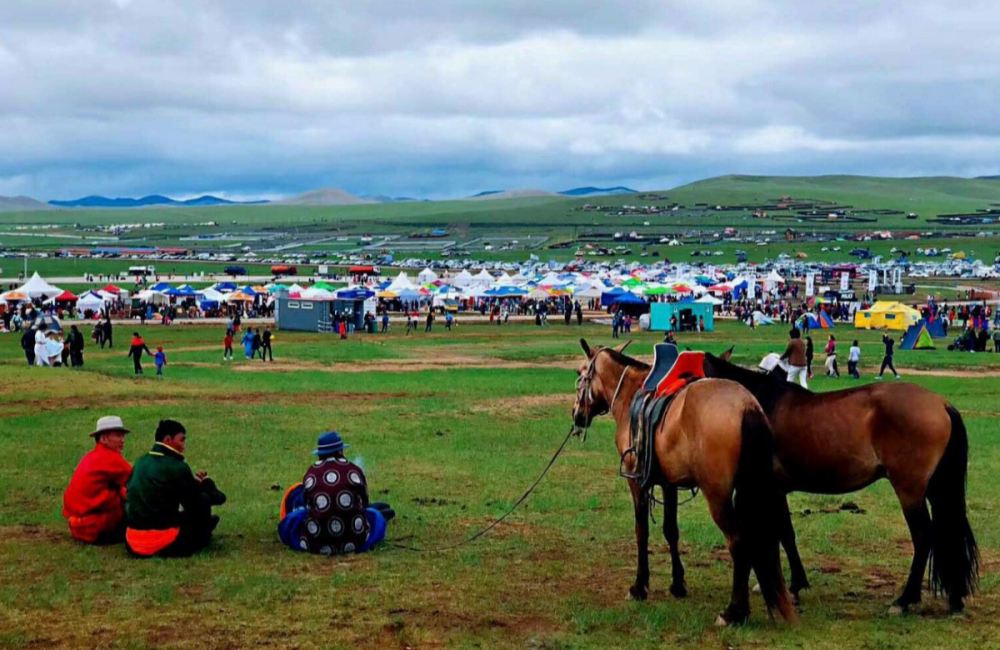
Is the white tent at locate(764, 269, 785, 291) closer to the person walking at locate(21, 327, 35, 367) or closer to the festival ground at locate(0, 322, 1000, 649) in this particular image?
the person walking at locate(21, 327, 35, 367)

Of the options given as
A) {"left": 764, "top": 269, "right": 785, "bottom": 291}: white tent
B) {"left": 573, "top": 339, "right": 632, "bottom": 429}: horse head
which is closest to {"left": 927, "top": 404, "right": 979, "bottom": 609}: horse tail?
{"left": 573, "top": 339, "right": 632, "bottom": 429}: horse head

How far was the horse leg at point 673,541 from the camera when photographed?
987cm

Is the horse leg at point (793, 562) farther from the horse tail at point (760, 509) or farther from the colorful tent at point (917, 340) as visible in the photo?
the colorful tent at point (917, 340)

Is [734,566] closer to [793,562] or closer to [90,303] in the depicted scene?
[793,562]

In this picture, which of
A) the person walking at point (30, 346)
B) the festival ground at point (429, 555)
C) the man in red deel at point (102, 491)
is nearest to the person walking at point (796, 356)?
the festival ground at point (429, 555)

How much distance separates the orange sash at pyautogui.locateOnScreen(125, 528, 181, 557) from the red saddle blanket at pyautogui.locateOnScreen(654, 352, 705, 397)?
4.85m

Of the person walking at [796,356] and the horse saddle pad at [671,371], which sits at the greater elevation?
the horse saddle pad at [671,371]

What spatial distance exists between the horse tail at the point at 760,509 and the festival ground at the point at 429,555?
0.30m

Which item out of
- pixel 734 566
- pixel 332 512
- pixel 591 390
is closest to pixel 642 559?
pixel 734 566

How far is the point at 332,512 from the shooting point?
36.3 ft

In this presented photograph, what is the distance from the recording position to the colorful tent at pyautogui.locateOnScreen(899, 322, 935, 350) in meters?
49.9

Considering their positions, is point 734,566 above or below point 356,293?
above

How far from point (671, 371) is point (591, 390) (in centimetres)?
135

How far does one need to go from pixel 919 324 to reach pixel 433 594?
46.1 metres
